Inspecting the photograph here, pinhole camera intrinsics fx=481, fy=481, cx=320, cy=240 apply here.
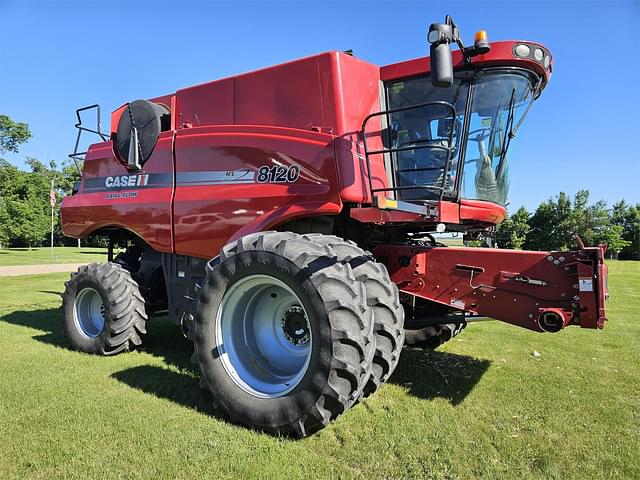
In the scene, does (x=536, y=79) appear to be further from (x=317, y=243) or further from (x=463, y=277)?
(x=317, y=243)

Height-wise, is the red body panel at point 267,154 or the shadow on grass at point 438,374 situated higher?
the red body panel at point 267,154

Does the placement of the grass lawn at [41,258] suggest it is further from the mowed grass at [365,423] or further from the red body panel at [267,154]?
the mowed grass at [365,423]

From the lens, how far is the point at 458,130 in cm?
465

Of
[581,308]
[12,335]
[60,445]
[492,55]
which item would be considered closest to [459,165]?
[492,55]

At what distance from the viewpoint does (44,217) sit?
47.9 meters

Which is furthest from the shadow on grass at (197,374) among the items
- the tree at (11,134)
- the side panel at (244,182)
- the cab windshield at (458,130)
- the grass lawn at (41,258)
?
the tree at (11,134)

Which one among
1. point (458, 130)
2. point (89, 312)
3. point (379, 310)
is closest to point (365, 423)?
point (379, 310)

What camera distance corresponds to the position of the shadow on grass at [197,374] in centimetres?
456

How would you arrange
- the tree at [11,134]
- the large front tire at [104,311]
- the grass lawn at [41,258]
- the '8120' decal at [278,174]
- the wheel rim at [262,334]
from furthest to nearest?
the tree at [11,134] → the grass lawn at [41,258] → the large front tire at [104,311] → the '8120' decal at [278,174] → the wheel rim at [262,334]

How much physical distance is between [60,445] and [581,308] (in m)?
4.09

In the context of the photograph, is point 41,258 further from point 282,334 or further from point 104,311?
point 282,334

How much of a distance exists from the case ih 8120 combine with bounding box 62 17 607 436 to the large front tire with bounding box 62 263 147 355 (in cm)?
3

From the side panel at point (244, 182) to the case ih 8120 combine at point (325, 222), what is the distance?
0.02 metres

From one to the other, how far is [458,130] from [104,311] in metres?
4.89
